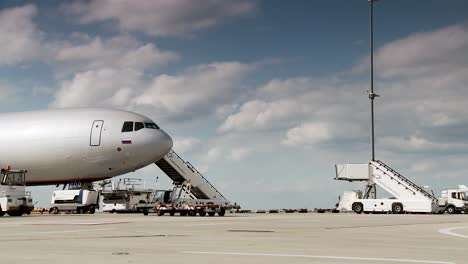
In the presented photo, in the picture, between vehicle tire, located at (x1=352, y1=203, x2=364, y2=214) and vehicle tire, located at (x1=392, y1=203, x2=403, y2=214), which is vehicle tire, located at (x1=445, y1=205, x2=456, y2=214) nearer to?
vehicle tire, located at (x1=392, y1=203, x2=403, y2=214)

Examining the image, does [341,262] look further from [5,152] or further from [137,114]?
[5,152]

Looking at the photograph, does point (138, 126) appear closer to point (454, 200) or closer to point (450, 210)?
point (450, 210)

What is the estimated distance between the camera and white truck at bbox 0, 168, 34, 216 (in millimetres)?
41156

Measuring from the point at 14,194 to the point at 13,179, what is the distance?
6.52 feet

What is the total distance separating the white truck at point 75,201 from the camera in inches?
1901

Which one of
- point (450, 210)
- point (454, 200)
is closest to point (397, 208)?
point (450, 210)

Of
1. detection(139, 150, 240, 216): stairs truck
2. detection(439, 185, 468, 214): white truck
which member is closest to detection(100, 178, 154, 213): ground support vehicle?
detection(139, 150, 240, 216): stairs truck

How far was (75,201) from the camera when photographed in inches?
1909

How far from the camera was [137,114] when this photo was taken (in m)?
45.9

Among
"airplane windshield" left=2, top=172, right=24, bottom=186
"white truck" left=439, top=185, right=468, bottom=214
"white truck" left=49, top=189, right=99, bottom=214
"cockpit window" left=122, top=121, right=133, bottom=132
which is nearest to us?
Answer: "airplane windshield" left=2, top=172, right=24, bottom=186

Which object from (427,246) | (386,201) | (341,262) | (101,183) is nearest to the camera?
(341,262)

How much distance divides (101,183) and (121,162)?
22.3 ft

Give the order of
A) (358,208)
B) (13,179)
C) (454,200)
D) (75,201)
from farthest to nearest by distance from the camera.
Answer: (454,200)
(358,208)
(75,201)
(13,179)

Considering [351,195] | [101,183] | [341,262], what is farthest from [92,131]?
[341,262]
